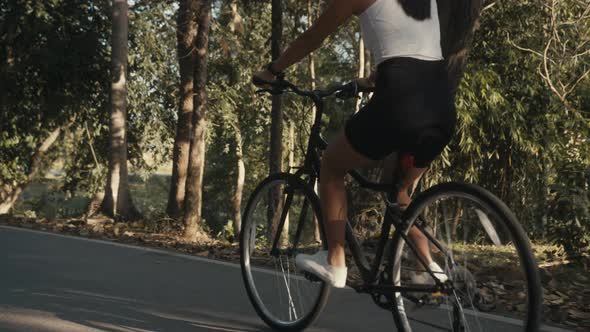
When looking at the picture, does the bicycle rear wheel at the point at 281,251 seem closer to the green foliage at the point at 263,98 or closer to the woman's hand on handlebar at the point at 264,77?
the woman's hand on handlebar at the point at 264,77

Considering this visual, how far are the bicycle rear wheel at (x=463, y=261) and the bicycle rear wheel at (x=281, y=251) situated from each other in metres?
0.78

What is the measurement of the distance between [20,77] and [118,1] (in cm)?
624

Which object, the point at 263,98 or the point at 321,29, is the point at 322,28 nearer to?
the point at 321,29

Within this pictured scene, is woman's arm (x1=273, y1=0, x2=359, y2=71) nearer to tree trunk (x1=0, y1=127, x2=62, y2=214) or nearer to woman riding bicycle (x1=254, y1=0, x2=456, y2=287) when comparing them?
woman riding bicycle (x1=254, y1=0, x2=456, y2=287)

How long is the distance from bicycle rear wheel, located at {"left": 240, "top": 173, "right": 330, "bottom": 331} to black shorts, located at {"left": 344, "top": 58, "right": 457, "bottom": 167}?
0.87 m

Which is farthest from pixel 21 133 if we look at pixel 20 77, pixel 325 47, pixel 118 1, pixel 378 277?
pixel 378 277

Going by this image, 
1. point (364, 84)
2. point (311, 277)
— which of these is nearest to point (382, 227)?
point (311, 277)

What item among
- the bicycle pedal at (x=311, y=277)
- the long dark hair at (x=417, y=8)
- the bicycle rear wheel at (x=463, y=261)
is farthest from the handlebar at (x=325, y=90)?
the bicycle pedal at (x=311, y=277)

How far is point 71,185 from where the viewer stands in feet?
83.9

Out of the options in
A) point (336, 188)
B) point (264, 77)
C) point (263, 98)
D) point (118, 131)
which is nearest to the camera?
point (336, 188)

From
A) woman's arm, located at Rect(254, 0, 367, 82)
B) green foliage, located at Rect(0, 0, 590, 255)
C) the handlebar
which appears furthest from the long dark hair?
green foliage, located at Rect(0, 0, 590, 255)

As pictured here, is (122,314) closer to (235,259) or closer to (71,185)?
(235,259)

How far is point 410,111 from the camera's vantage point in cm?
324

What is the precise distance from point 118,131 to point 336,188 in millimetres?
10592
